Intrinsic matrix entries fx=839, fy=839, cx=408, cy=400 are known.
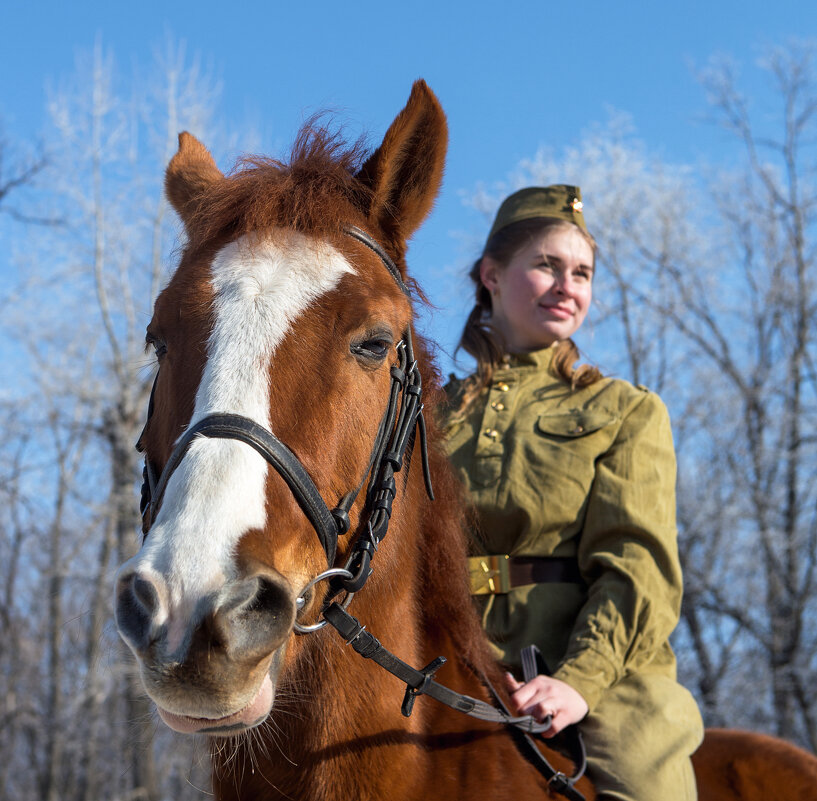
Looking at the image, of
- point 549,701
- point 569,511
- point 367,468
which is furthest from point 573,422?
point 367,468

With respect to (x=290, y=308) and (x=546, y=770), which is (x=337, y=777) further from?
(x=290, y=308)

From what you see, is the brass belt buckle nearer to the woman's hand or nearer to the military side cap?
the woman's hand

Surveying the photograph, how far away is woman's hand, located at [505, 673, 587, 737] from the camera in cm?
258

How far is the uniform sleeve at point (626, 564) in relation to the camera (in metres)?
2.77

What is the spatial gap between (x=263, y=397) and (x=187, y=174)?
50.9 inches

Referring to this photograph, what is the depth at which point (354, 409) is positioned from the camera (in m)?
2.08

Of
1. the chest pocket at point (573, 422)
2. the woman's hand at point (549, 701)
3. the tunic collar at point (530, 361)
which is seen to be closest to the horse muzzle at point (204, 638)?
the woman's hand at point (549, 701)

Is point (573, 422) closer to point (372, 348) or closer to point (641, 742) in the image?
point (641, 742)

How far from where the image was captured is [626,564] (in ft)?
9.42

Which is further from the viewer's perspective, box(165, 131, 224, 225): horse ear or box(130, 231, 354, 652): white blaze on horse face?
Result: box(165, 131, 224, 225): horse ear

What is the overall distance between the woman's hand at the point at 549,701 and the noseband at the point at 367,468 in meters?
0.69

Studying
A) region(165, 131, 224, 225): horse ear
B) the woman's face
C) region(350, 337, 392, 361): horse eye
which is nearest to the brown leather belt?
the woman's face

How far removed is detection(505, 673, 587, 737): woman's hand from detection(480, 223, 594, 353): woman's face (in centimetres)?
149

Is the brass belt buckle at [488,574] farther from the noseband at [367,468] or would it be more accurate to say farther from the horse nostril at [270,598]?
the horse nostril at [270,598]
